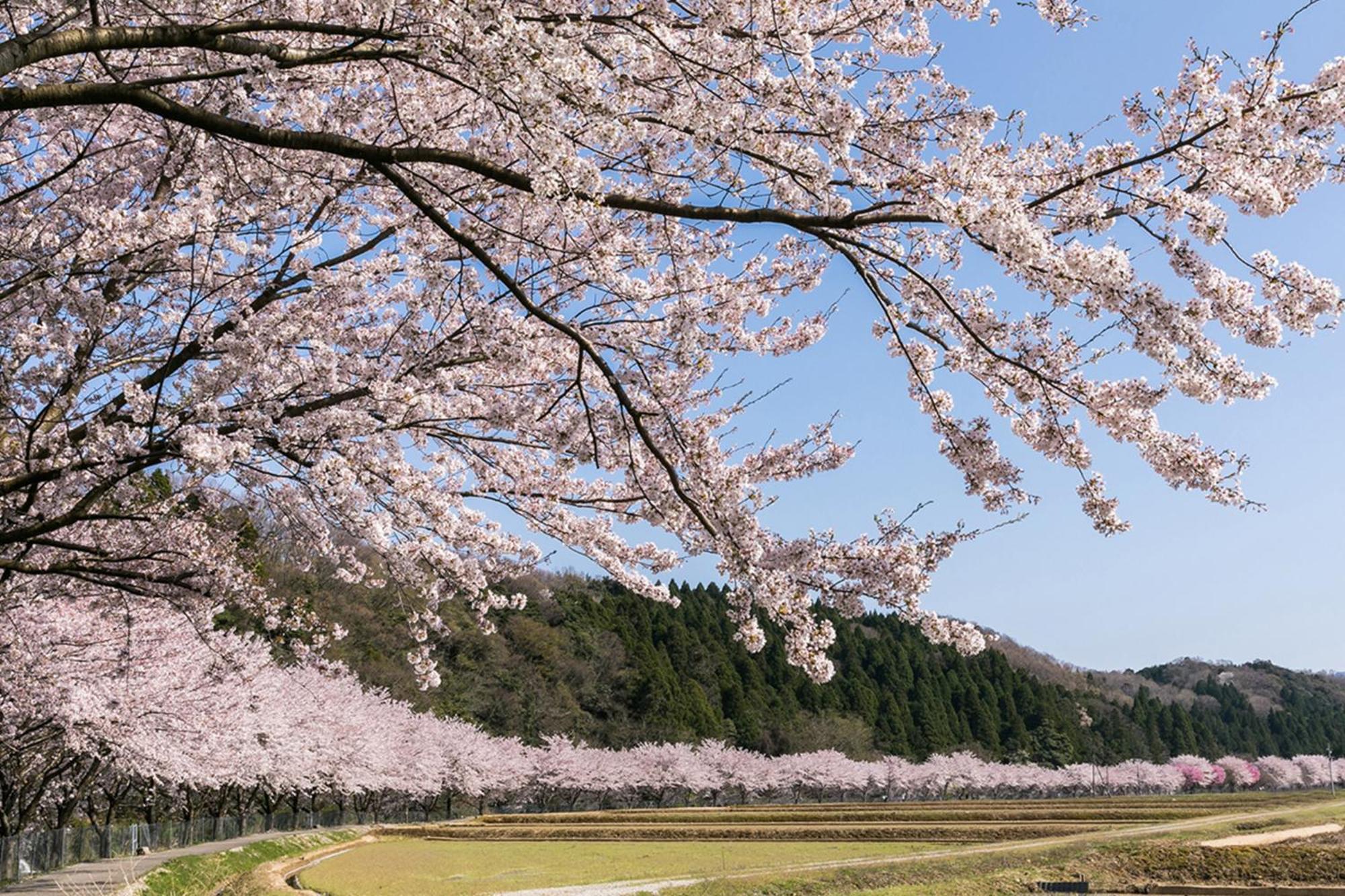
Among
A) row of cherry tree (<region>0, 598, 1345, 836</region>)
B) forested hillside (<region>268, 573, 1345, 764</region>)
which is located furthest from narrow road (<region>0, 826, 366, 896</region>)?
forested hillside (<region>268, 573, 1345, 764</region>)

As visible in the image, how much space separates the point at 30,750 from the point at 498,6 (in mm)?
21959

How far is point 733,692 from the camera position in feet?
245

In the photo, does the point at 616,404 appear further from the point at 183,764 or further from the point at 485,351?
the point at 183,764

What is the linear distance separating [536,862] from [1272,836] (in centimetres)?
1874

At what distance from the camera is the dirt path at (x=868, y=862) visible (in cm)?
1686

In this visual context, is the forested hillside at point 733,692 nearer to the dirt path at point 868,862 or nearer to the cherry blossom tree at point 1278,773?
the cherry blossom tree at point 1278,773

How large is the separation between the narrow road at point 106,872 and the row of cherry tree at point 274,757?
167 cm

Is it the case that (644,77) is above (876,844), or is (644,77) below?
above

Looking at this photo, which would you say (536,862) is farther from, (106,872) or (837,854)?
(106,872)

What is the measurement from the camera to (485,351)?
6367mm

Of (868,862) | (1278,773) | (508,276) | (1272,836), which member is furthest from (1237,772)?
(508,276)

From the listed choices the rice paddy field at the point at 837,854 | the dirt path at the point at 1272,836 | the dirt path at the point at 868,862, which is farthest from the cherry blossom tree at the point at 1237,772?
the dirt path at the point at 1272,836

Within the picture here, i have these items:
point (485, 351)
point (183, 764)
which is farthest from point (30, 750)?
point (485, 351)

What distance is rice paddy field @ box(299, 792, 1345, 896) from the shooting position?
17.2 m
